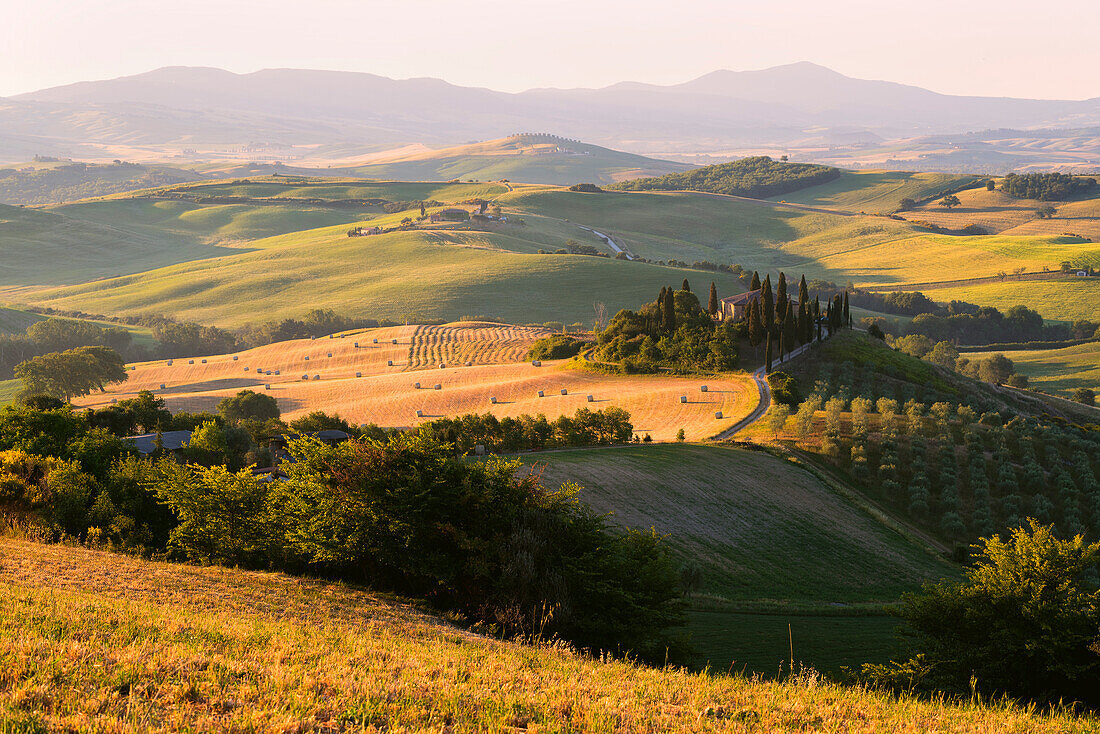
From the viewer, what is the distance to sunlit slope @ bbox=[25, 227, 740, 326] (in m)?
158

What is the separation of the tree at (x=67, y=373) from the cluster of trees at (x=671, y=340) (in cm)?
6543

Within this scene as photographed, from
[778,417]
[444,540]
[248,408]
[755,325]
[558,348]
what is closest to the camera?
[444,540]

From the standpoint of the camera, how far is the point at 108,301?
7239 inches

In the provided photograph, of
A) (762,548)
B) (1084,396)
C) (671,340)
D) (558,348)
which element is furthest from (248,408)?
(1084,396)

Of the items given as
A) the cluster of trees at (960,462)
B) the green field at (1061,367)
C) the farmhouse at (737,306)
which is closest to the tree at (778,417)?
the cluster of trees at (960,462)

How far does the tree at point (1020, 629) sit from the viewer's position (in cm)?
1805

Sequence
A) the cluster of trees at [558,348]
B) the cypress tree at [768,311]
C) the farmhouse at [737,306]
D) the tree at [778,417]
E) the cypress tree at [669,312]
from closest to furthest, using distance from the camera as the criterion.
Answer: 1. the tree at [778,417]
2. the cypress tree at [768,311]
3. the cypress tree at [669,312]
4. the farmhouse at [737,306]
5. the cluster of trees at [558,348]

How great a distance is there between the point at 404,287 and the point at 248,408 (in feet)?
300

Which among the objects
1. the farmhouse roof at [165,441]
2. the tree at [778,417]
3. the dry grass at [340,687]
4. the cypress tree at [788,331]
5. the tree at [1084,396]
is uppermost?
the dry grass at [340,687]

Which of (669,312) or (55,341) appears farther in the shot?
(55,341)

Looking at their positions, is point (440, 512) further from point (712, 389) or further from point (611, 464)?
point (712, 389)

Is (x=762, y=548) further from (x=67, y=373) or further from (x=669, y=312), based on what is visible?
(x=67, y=373)

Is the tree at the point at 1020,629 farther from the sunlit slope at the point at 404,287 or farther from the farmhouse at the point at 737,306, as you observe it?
the sunlit slope at the point at 404,287

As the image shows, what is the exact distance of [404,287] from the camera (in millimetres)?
170250
